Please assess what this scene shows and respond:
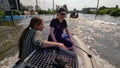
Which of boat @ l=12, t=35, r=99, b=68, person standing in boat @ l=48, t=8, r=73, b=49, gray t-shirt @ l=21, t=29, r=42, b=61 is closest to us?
boat @ l=12, t=35, r=99, b=68

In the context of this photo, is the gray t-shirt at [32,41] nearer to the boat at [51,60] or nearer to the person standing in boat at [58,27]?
the boat at [51,60]

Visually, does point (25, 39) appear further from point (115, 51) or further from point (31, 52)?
point (115, 51)

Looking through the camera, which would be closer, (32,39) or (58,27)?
(32,39)

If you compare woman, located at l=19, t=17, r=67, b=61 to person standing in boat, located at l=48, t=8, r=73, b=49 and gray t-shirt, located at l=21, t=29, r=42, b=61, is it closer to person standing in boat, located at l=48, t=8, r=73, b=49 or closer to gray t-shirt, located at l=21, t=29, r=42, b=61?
gray t-shirt, located at l=21, t=29, r=42, b=61

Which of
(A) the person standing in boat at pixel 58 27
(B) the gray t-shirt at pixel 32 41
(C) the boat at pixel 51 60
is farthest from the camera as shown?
(A) the person standing in boat at pixel 58 27

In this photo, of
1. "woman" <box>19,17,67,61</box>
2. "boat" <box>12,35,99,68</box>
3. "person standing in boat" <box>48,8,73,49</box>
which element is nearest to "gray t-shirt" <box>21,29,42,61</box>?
"woman" <box>19,17,67,61</box>

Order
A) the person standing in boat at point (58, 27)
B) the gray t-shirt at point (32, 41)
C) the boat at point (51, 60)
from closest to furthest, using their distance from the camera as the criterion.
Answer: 1. the boat at point (51, 60)
2. the gray t-shirt at point (32, 41)
3. the person standing in boat at point (58, 27)

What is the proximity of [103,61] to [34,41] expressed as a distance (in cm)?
372

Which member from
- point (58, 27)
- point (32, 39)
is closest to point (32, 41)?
point (32, 39)

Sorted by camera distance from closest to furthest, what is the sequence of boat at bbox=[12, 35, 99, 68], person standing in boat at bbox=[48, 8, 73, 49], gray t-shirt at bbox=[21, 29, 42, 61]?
boat at bbox=[12, 35, 99, 68]
gray t-shirt at bbox=[21, 29, 42, 61]
person standing in boat at bbox=[48, 8, 73, 49]

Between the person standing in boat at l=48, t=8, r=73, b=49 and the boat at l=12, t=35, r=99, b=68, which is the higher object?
the person standing in boat at l=48, t=8, r=73, b=49

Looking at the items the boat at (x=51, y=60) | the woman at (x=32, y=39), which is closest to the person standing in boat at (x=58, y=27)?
the boat at (x=51, y=60)

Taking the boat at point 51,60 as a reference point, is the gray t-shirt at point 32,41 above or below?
above

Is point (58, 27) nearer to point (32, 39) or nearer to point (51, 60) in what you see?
point (32, 39)
